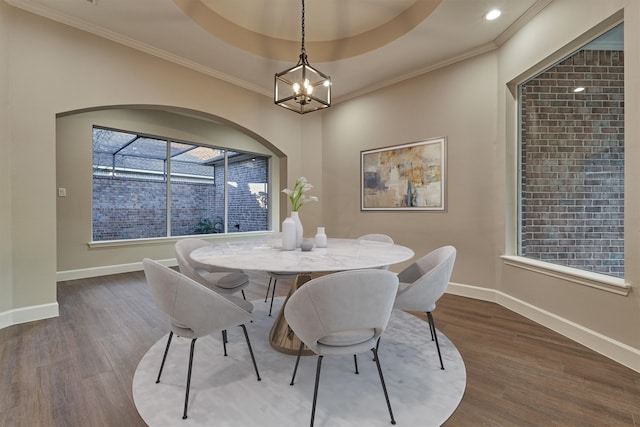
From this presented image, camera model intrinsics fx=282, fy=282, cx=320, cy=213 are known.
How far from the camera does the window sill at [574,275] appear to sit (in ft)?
6.50

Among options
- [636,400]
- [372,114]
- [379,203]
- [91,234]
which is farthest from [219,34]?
[636,400]

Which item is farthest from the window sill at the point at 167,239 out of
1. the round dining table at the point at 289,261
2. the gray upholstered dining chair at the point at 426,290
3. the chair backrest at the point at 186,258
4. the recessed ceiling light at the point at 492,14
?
the recessed ceiling light at the point at 492,14

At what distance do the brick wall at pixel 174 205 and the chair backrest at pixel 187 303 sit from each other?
4.14 m

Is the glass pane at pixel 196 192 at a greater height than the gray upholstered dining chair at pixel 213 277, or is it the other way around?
the glass pane at pixel 196 192

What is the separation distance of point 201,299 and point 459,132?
334 cm

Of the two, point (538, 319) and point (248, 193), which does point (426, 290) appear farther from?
point (248, 193)

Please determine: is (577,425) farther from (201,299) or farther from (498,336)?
(201,299)

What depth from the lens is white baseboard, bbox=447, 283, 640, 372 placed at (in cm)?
191

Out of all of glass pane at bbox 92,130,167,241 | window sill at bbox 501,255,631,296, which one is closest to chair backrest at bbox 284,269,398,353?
window sill at bbox 501,255,631,296

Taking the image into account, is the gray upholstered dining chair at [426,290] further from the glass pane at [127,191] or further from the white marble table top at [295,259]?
the glass pane at [127,191]

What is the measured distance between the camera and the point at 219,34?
309cm

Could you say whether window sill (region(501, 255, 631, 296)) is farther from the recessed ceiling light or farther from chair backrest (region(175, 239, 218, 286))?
chair backrest (region(175, 239, 218, 286))

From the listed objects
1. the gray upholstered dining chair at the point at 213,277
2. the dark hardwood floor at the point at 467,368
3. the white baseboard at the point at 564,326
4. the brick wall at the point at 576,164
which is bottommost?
the dark hardwood floor at the point at 467,368

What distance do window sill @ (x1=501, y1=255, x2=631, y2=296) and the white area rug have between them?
118cm
